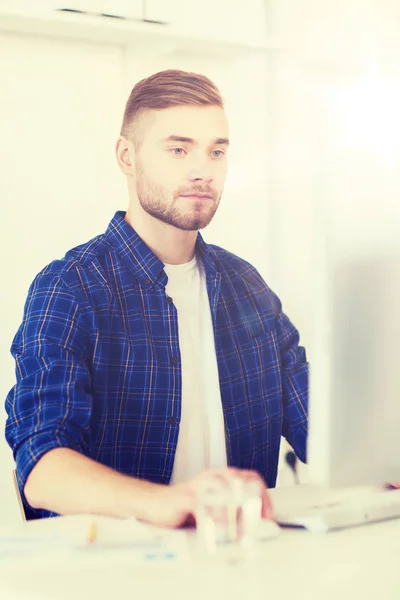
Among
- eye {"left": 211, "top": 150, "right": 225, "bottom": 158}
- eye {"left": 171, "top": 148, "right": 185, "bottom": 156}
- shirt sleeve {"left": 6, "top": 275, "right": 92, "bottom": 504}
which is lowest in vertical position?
shirt sleeve {"left": 6, "top": 275, "right": 92, "bottom": 504}

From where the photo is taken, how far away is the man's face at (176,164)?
2371 mm

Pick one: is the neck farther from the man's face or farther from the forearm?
the forearm

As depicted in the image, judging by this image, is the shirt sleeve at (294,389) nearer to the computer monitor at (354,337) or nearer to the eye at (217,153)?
the eye at (217,153)

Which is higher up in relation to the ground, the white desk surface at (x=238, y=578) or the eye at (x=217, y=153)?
the eye at (x=217, y=153)

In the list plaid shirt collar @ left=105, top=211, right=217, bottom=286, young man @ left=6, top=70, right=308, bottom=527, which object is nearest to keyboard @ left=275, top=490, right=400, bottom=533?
young man @ left=6, top=70, right=308, bottom=527

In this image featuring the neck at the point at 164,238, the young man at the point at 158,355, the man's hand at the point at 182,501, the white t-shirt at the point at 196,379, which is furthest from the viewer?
the neck at the point at 164,238

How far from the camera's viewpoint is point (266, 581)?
937 millimetres

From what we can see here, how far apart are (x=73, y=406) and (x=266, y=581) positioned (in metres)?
0.66

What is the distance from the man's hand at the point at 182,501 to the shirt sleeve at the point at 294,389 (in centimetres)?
81

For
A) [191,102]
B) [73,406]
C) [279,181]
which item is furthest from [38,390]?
[279,181]

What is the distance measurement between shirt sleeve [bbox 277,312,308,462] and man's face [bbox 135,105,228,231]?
49cm

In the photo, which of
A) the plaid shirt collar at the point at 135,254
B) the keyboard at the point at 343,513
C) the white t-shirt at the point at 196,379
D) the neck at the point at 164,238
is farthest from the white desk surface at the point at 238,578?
the neck at the point at 164,238

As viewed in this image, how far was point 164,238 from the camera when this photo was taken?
2207mm

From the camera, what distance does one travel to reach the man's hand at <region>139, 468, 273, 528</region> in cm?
112
